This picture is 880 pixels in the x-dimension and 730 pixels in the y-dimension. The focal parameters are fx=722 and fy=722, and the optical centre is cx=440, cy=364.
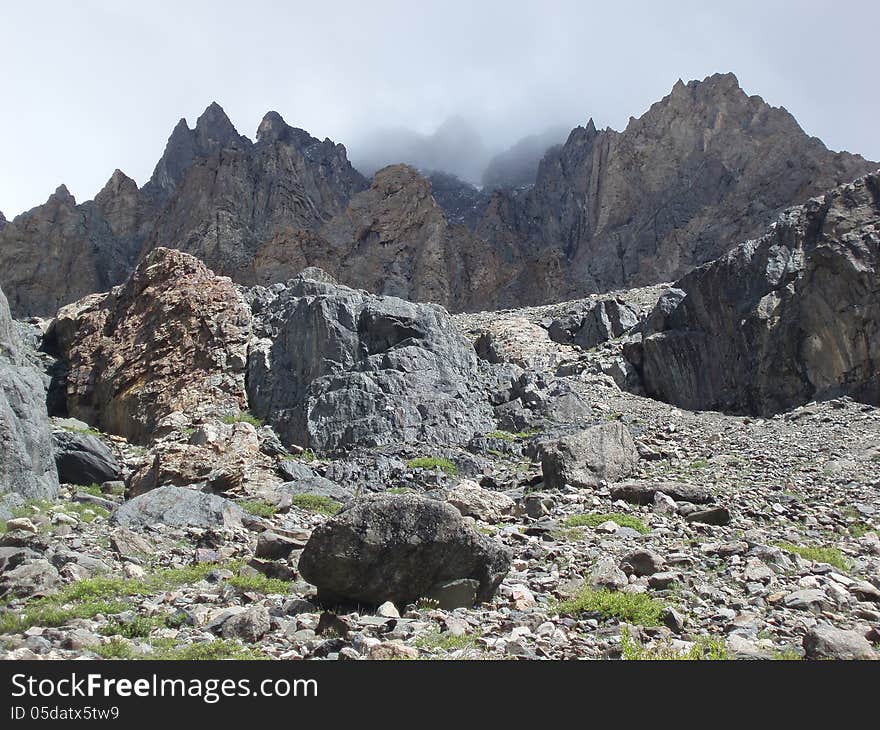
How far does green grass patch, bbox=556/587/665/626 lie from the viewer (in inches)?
377

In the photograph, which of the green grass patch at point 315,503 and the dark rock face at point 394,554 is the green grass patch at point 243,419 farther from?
the dark rock face at point 394,554

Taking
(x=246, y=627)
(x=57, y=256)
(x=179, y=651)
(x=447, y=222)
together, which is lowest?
(x=179, y=651)

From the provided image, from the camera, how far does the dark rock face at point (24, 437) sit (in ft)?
57.3

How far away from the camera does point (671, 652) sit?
8.18 m

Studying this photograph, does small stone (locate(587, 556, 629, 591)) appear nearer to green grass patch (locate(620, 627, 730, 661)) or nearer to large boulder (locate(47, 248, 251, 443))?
green grass patch (locate(620, 627, 730, 661))

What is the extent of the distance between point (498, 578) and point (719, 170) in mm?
109849

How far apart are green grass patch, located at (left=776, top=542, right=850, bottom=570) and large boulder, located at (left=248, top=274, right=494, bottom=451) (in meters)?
14.8

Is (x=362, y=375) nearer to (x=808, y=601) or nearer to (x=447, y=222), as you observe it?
(x=808, y=601)

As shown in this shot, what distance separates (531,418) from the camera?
2992cm

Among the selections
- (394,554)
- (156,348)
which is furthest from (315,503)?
(156,348)

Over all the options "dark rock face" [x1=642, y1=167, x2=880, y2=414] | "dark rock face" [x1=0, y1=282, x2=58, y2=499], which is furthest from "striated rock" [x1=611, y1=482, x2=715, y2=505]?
"dark rock face" [x1=642, y1=167, x2=880, y2=414]

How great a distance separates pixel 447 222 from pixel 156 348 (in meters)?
84.0

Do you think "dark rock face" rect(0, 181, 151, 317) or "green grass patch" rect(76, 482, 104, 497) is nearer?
"green grass patch" rect(76, 482, 104, 497)

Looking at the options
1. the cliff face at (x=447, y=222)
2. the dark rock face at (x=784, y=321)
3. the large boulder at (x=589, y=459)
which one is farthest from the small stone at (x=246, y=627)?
the cliff face at (x=447, y=222)
